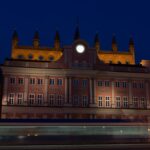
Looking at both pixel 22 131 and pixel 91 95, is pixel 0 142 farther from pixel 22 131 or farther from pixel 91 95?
pixel 91 95

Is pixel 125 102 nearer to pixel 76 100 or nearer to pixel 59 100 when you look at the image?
pixel 76 100

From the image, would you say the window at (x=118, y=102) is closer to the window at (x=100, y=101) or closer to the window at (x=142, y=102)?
the window at (x=100, y=101)

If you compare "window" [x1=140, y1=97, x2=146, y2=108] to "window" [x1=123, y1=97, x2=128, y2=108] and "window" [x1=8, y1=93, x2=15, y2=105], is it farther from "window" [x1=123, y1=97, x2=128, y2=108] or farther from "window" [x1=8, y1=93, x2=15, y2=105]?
"window" [x1=8, y1=93, x2=15, y2=105]

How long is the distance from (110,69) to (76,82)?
24.3ft

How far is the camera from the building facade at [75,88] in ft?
178

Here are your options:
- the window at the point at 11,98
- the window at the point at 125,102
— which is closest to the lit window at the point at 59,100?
the window at the point at 11,98

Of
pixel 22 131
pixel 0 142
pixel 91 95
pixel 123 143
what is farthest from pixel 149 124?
pixel 91 95

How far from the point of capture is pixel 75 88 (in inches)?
2240

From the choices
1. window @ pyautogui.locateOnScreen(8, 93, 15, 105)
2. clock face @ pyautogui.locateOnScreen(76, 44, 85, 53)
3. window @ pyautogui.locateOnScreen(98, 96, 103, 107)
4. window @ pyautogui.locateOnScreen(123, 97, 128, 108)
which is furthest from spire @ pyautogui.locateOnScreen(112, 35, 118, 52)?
window @ pyautogui.locateOnScreen(8, 93, 15, 105)

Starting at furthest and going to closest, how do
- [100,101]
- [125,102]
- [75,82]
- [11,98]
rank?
[125,102], [100,101], [75,82], [11,98]

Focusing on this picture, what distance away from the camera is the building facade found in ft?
178

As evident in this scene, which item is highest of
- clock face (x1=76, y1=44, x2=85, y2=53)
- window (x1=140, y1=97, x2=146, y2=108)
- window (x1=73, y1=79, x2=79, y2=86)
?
clock face (x1=76, y1=44, x2=85, y2=53)

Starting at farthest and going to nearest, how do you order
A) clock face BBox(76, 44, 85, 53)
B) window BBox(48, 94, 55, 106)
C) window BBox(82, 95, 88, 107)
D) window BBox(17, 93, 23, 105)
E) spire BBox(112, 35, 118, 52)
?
spire BBox(112, 35, 118, 52) → clock face BBox(76, 44, 85, 53) → window BBox(82, 95, 88, 107) → window BBox(48, 94, 55, 106) → window BBox(17, 93, 23, 105)

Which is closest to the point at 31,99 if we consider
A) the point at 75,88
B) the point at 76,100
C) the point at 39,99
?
the point at 39,99
